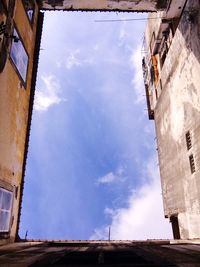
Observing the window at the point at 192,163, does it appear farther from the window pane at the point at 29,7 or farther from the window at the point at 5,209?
the window pane at the point at 29,7

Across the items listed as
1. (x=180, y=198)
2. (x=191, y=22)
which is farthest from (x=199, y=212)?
(x=191, y=22)

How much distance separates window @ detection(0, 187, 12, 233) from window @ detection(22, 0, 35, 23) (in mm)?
7940

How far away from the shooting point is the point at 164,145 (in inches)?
699

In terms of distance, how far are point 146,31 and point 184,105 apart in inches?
456

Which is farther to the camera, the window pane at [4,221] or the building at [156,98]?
the building at [156,98]

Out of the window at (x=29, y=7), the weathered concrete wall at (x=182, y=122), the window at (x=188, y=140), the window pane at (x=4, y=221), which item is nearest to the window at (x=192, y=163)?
the weathered concrete wall at (x=182, y=122)

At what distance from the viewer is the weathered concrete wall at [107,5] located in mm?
15219

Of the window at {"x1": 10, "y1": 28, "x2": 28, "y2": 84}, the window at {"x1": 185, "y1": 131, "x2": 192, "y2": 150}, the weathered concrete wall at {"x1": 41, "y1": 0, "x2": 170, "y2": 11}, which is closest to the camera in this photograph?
the window at {"x1": 10, "y1": 28, "x2": 28, "y2": 84}

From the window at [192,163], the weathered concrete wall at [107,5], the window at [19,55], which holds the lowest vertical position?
the window at [192,163]

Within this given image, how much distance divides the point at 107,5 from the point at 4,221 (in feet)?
Result: 39.9

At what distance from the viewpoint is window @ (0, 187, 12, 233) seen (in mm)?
9141

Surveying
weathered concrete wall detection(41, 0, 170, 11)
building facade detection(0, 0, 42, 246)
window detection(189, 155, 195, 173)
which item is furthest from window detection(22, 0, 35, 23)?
window detection(189, 155, 195, 173)

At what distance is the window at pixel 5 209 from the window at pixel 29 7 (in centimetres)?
794

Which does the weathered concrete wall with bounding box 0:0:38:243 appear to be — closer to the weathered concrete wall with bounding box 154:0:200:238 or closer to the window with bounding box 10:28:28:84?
the window with bounding box 10:28:28:84
